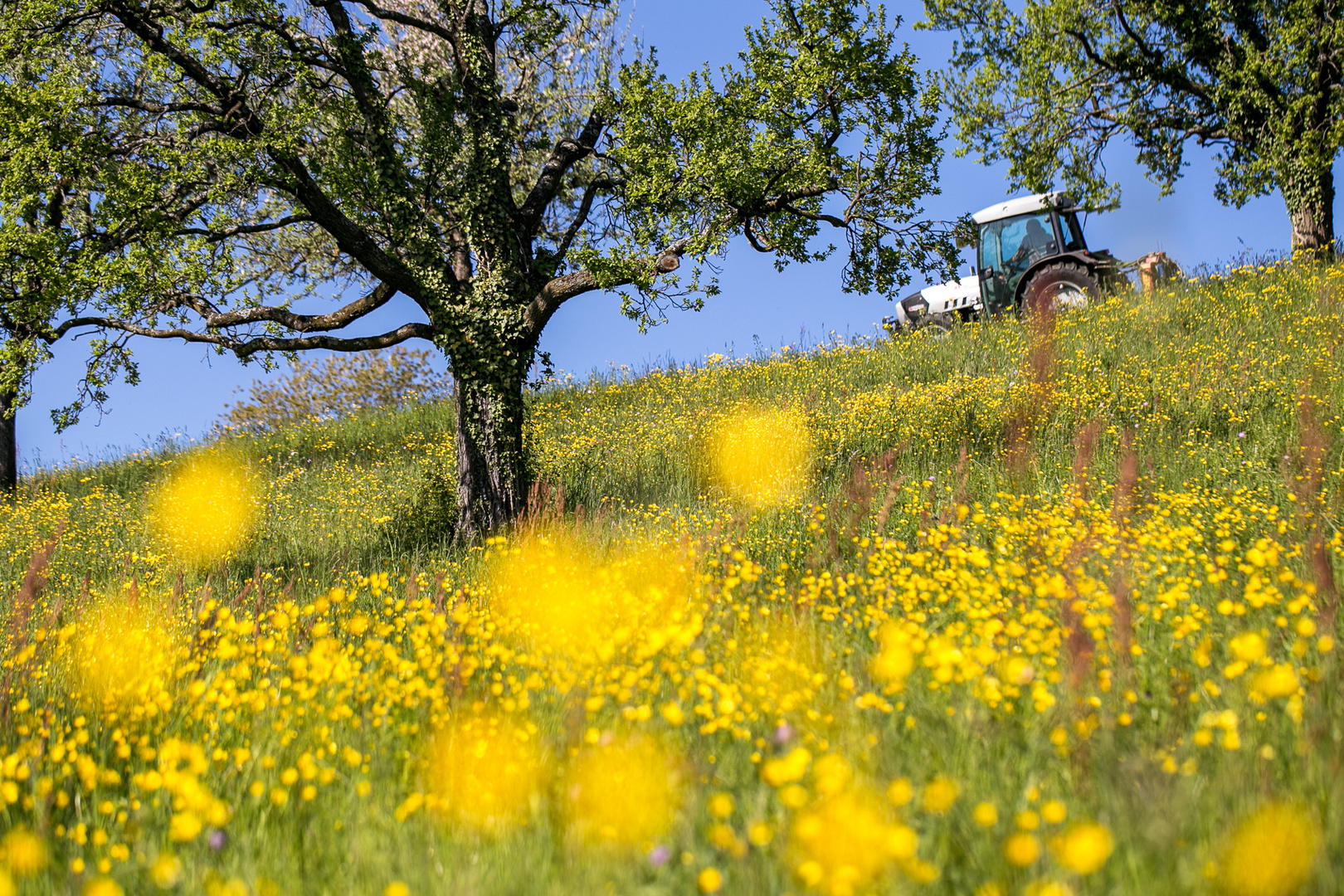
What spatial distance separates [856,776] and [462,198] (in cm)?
771

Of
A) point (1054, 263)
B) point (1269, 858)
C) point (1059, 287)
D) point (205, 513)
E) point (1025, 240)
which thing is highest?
point (1025, 240)

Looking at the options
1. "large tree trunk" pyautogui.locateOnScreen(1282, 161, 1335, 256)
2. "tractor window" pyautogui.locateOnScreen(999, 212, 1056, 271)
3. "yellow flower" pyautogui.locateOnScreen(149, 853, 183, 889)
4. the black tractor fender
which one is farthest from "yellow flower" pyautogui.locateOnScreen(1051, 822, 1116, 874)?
"large tree trunk" pyautogui.locateOnScreen(1282, 161, 1335, 256)

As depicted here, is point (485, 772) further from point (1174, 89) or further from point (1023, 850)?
point (1174, 89)

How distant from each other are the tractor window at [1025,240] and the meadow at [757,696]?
7533 millimetres

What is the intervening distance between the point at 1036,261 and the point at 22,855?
16414 millimetres

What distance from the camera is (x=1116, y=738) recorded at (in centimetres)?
269

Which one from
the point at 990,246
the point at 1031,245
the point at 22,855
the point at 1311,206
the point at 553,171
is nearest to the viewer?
the point at 22,855

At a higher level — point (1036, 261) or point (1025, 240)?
point (1025, 240)

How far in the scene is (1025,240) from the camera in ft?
50.5

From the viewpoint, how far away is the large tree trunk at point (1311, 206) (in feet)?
46.4

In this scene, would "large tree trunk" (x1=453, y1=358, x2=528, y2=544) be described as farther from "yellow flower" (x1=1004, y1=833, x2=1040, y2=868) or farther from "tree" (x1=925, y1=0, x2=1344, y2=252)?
"tree" (x1=925, y1=0, x2=1344, y2=252)

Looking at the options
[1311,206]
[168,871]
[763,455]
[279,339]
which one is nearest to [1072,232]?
[1311,206]

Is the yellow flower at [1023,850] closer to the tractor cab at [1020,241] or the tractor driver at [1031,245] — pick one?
the tractor cab at [1020,241]

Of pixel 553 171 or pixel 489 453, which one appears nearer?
pixel 489 453
